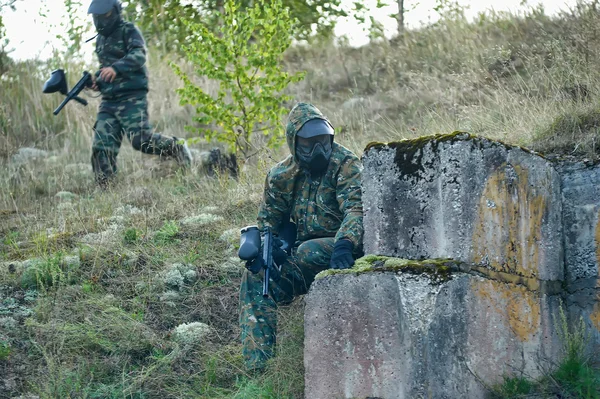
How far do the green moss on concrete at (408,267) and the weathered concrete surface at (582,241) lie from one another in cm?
97

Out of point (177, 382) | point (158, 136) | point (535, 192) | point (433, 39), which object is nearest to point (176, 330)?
point (177, 382)

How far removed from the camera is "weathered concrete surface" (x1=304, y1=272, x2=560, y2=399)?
3.86 metres

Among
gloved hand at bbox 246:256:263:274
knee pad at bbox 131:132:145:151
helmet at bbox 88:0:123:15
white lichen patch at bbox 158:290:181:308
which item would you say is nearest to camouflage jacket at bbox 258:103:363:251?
gloved hand at bbox 246:256:263:274

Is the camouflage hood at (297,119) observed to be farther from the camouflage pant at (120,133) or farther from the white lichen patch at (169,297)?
the camouflage pant at (120,133)

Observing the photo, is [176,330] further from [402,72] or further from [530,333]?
[402,72]

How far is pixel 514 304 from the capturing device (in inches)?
163

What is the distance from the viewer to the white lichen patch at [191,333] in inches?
227

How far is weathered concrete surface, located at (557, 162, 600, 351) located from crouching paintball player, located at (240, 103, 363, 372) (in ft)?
3.68

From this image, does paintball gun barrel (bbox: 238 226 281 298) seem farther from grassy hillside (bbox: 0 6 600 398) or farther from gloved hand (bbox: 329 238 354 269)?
gloved hand (bbox: 329 238 354 269)

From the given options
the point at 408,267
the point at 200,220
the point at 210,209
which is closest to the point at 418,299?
the point at 408,267

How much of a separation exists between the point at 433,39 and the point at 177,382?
25.6 ft

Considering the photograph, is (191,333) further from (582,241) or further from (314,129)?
(582,241)

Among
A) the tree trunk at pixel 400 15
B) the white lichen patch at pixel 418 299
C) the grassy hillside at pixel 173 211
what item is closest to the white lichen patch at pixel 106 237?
the grassy hillside at pixel 173 211

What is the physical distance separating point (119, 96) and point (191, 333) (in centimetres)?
422
